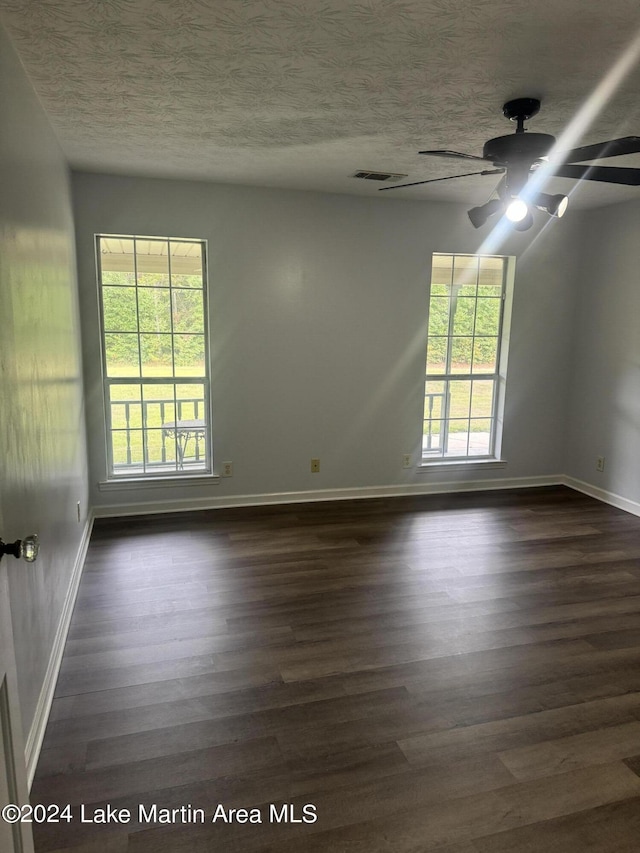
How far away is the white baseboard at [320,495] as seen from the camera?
173 inches

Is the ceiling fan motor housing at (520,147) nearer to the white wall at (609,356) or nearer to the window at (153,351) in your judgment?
the window at (153,351)

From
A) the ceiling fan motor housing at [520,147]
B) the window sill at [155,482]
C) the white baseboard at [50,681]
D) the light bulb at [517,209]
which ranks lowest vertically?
the white baseboard at [50,681]

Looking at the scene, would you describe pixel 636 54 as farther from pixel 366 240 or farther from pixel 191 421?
pixel 191 421

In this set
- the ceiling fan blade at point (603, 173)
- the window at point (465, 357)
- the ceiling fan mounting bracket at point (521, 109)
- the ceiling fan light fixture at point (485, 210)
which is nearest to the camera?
the ceiling fan blade at point (603, 173)

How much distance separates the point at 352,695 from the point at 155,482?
2.60m

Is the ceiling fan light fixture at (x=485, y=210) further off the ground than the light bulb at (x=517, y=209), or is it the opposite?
the ceiling fan light fixture at (x=485, y=210)

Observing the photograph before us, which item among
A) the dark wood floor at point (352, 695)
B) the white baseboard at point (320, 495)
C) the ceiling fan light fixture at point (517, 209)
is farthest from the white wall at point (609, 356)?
the ceiling fan light fixture at point (517, 209)

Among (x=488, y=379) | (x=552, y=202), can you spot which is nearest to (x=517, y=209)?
(x=552, y=202)

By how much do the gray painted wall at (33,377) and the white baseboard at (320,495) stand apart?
3.61 feet

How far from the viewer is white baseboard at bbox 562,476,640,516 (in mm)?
4633

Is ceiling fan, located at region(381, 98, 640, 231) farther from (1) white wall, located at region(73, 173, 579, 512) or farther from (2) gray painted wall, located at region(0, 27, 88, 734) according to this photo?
(1) white wall, located at region(73, 173, 579, 512)

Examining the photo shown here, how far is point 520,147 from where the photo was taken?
2449 millimetres

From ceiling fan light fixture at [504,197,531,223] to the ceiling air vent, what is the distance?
1.41 meters

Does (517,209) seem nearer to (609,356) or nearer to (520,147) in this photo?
(520,147)
